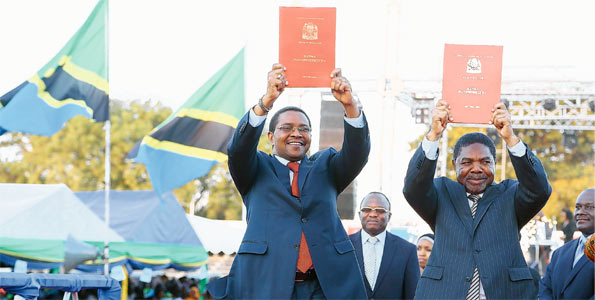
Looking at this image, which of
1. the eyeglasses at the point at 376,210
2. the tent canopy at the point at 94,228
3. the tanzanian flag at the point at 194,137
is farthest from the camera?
the tent canopy at the point at 94,228

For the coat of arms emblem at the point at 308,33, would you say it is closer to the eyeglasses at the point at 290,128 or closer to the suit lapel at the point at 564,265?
the eyeglasses at the point at 290,128

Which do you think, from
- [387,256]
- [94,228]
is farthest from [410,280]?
[94,228]

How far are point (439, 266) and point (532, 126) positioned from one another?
20335 millimetres

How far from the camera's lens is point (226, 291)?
4848mm

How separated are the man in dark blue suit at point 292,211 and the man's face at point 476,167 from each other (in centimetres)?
61

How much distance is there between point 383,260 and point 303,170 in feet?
8.59

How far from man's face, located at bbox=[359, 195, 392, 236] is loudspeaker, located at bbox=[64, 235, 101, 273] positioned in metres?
7.39

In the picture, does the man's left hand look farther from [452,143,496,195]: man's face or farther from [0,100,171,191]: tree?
[0,100,171,191]: tree

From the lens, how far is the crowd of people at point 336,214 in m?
4.71

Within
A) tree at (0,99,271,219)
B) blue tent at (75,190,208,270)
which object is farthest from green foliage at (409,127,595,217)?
blue tent at (75,190,208,270)

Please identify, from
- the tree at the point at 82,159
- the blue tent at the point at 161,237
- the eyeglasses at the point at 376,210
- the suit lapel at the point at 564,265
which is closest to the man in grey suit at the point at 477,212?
the eyeglasses at the point at 376,210

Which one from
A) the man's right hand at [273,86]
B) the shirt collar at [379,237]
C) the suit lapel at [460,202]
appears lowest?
the shirt collar at [379,237]

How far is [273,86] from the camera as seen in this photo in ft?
15.5

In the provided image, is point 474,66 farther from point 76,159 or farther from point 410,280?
point 76,159
